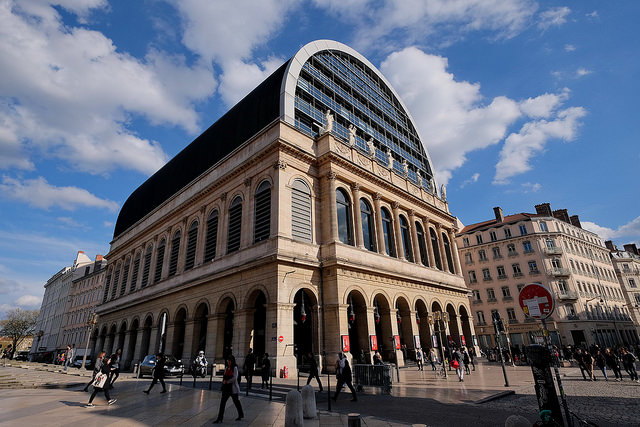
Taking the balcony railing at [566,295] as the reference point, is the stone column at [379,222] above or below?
above

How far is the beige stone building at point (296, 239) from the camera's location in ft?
72.7

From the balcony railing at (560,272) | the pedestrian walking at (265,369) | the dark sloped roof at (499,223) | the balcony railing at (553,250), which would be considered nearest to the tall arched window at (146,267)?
the pedestrian walking at (265,369)

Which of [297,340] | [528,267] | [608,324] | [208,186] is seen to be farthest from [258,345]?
[608,324]

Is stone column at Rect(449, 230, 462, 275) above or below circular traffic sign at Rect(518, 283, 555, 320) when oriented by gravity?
above

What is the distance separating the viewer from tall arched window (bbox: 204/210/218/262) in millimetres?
27794

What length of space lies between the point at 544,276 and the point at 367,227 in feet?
113

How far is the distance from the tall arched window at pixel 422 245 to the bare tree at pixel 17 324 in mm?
88419

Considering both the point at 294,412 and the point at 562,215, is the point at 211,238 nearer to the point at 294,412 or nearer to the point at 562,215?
the point at 294,412

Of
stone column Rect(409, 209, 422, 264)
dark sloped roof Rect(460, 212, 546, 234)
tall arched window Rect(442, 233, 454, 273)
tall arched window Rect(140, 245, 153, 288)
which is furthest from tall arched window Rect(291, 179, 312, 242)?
dark sloped roof Rect(460, 212, 546, 234)

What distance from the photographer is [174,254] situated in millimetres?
33094

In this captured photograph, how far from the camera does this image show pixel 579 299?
45.8 metres

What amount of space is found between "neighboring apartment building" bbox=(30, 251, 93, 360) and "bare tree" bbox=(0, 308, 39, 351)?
3127mm

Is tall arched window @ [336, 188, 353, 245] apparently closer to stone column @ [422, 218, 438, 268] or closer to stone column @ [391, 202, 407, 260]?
stone column @ [391, 202, 407, 260]

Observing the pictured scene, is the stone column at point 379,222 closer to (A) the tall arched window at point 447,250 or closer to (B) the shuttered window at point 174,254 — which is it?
(A) the tall arched window at point 447,250
